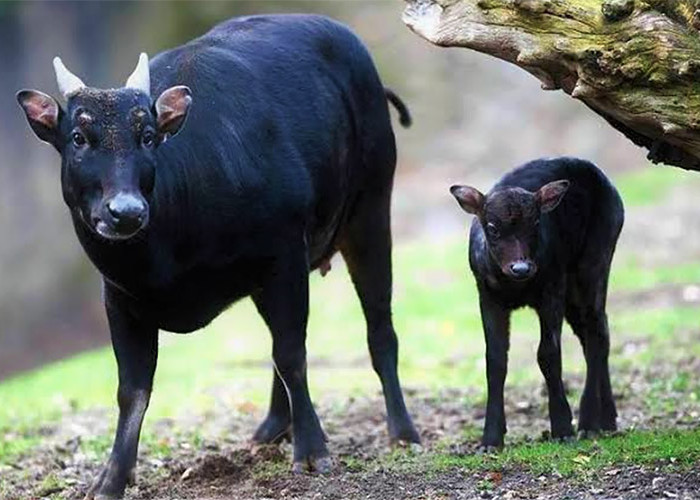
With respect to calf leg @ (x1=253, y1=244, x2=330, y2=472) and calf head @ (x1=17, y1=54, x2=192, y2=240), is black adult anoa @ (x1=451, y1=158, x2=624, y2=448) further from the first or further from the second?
calf head @ (x1=17, y1=54, x2=192, y2=240)

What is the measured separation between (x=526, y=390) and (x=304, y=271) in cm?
372

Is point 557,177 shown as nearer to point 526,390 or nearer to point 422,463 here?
point 422,463

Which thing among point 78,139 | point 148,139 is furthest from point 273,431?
point 78,139

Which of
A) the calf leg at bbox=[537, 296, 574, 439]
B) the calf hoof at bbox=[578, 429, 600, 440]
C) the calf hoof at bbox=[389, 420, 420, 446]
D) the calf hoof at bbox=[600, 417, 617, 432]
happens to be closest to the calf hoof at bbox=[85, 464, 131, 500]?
the calf hoof at bbox=[389, 420, 420, 446]

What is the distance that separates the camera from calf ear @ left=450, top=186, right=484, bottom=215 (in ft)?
26.9

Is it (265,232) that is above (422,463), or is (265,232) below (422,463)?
above

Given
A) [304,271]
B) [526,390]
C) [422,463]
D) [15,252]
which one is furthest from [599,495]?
[15,252]

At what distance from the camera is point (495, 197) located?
8141 millimetres

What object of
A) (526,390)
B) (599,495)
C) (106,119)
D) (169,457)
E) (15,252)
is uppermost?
(106,119)

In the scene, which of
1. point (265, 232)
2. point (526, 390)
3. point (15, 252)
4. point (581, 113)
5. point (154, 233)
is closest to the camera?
point (154, 233)

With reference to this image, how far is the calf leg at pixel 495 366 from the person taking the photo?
840 centimetres

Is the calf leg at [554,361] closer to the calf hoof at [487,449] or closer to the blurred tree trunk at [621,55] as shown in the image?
the calf hoof at [487,449]

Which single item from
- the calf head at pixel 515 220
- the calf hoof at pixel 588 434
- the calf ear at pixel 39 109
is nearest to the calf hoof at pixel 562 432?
the calf hoof at pixel 588 434

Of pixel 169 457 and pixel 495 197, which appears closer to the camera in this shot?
pixel 495 197
